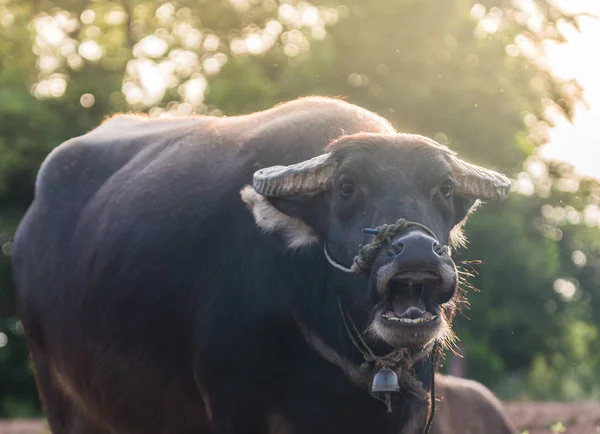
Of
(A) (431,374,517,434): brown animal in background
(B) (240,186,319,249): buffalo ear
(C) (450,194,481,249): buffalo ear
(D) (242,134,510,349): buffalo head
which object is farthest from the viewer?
(A) (431,374,517,434): brown animal in background

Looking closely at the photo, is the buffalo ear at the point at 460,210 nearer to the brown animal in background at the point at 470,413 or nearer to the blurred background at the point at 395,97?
the brown animal in background at the point at 470,413

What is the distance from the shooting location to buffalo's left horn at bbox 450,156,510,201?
494 cm

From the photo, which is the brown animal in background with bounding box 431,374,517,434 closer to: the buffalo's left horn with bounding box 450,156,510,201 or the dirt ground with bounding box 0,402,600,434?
the dirt ground with bounding box 0,402,600,434

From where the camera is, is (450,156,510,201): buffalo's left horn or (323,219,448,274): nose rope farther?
(450,156,510,201): buffalo's left horn

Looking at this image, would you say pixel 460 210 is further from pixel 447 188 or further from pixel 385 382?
pixel 385 382

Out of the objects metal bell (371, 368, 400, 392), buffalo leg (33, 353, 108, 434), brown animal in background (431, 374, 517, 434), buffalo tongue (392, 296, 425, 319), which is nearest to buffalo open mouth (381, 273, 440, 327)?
buffalo tongue (392, 296, 425, 319)

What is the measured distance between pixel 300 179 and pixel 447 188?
0.62 metres

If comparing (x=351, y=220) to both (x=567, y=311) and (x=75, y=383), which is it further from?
(x=567, y=311)

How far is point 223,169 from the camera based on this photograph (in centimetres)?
570

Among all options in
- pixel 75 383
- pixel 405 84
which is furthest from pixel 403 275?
pixel 405 84

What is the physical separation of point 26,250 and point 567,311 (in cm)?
2386

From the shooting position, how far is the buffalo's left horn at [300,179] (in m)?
4.77

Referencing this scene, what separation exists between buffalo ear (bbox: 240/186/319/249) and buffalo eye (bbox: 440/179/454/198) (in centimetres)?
56

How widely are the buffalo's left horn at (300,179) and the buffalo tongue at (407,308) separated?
658mm
